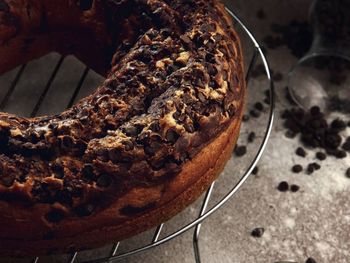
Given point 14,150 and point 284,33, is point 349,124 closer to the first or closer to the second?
point 284,33

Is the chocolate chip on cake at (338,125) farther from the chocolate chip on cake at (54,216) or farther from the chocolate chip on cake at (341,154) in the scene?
the chocolate chip on cake at (54,216)

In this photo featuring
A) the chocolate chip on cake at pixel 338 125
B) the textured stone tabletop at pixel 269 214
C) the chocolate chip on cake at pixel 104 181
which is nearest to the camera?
the chocolate chip on cake at pixel 104 181

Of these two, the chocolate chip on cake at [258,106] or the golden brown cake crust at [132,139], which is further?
the chocolate chip on cake at [258,106]

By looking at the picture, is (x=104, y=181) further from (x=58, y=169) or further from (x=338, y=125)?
(x=338, y=125)

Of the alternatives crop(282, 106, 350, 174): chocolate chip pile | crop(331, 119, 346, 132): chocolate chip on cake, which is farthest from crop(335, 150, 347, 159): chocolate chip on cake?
crop(331, 119, 346, 132): chocolate chip on cake

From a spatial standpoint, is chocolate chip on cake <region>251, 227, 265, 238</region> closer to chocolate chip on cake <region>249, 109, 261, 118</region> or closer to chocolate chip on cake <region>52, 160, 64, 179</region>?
chocolate chip on cake <region>249, 109, 261, 118</region>

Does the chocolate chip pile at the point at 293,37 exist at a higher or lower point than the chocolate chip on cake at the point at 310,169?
higher

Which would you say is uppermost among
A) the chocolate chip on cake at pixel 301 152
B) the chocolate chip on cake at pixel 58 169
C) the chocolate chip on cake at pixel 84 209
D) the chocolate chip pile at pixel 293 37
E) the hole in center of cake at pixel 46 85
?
the chocolate chip on cake at pixel 58 169

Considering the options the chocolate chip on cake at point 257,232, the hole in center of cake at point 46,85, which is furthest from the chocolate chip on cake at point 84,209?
the hole in center of cake at point 46,85
